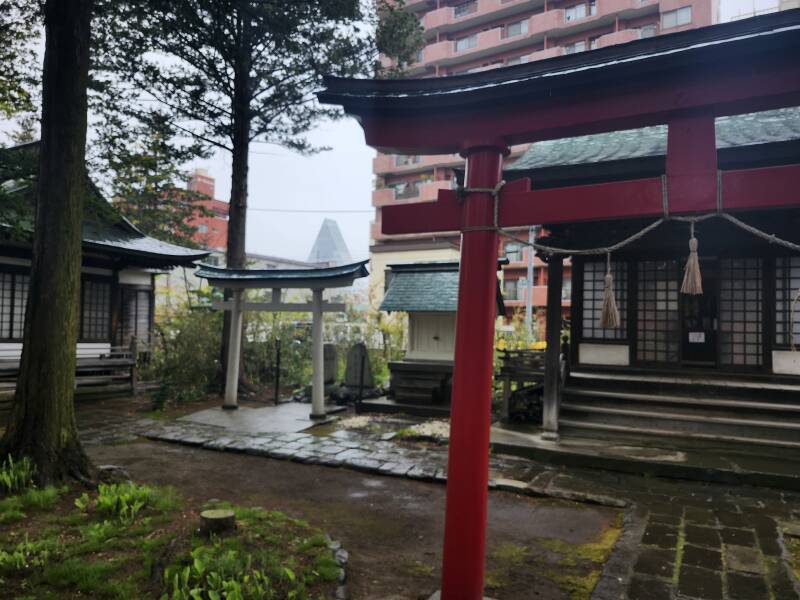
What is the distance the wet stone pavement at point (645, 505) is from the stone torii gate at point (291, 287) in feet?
5.38

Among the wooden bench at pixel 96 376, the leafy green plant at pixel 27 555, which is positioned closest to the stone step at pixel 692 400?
the leafy green plant at pixel 27 555

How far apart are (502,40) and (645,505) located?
3563cm

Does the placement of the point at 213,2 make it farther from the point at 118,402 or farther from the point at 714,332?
the point at 714,332

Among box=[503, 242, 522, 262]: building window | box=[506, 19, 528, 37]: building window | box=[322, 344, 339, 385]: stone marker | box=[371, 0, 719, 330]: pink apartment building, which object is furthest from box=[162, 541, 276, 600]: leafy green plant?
box=[506, 19, 528, 37]: building window

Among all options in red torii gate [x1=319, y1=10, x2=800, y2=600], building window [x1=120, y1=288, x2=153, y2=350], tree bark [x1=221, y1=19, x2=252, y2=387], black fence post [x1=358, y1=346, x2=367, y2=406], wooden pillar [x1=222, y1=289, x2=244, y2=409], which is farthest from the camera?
building window [x1=120, y1=288, x2=153, y2=350]

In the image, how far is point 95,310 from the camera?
15477 mm

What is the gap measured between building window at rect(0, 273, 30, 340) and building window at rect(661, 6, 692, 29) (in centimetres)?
3352

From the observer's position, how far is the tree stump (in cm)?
454

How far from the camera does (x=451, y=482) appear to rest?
375 cm

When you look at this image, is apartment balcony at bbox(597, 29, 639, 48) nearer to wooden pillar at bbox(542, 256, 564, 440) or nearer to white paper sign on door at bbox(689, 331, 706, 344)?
white paper sign on door at bbox(689, 331, 706, 344)

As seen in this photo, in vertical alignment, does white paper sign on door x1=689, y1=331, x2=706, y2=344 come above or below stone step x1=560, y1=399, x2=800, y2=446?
above

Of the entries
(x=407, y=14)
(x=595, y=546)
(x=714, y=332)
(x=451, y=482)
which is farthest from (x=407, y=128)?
(x=407, y=14)

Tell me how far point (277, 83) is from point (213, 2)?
2.31 m

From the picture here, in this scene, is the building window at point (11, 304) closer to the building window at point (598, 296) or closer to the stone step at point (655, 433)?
the stone step at point (655, 433)
